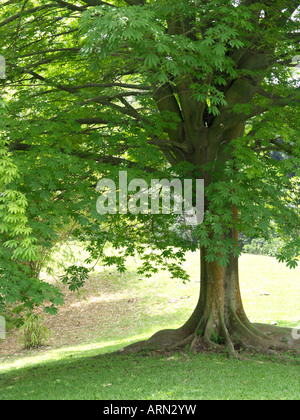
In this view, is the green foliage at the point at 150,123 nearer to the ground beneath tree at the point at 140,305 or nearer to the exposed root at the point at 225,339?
the exposed root at the point at 225,339

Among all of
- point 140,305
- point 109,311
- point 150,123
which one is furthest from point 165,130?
point 109,311

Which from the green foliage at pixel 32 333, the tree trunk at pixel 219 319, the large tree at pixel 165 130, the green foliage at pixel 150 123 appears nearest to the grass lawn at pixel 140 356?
the green foliage at pixel 32 333

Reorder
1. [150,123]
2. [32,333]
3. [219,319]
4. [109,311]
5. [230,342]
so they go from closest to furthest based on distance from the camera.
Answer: [150,123] < [230,342] < [219,319] < [32,333] < [109,311]

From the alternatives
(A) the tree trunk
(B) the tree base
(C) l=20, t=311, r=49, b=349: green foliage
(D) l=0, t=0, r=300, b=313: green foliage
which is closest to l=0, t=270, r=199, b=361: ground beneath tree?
(C) l=20, t=311, r=49, b=349: green foliage

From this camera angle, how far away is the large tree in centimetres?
612

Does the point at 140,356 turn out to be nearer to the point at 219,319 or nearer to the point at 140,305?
the point at 219,319

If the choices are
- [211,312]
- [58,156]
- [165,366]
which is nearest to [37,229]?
[58,156]

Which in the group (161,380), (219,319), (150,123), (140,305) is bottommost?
(140,305)

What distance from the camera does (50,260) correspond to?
1936cm

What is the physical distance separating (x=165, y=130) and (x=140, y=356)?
487cm

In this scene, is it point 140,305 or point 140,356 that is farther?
point 140,305

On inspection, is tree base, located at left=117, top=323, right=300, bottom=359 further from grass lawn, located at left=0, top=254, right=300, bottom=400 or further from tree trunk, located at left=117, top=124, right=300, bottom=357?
grass lawn, located at left=0, top=254, right=300, bottom=400

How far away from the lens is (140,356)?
9.95 m

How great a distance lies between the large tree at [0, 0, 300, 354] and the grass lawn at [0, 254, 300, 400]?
4.62 ft
